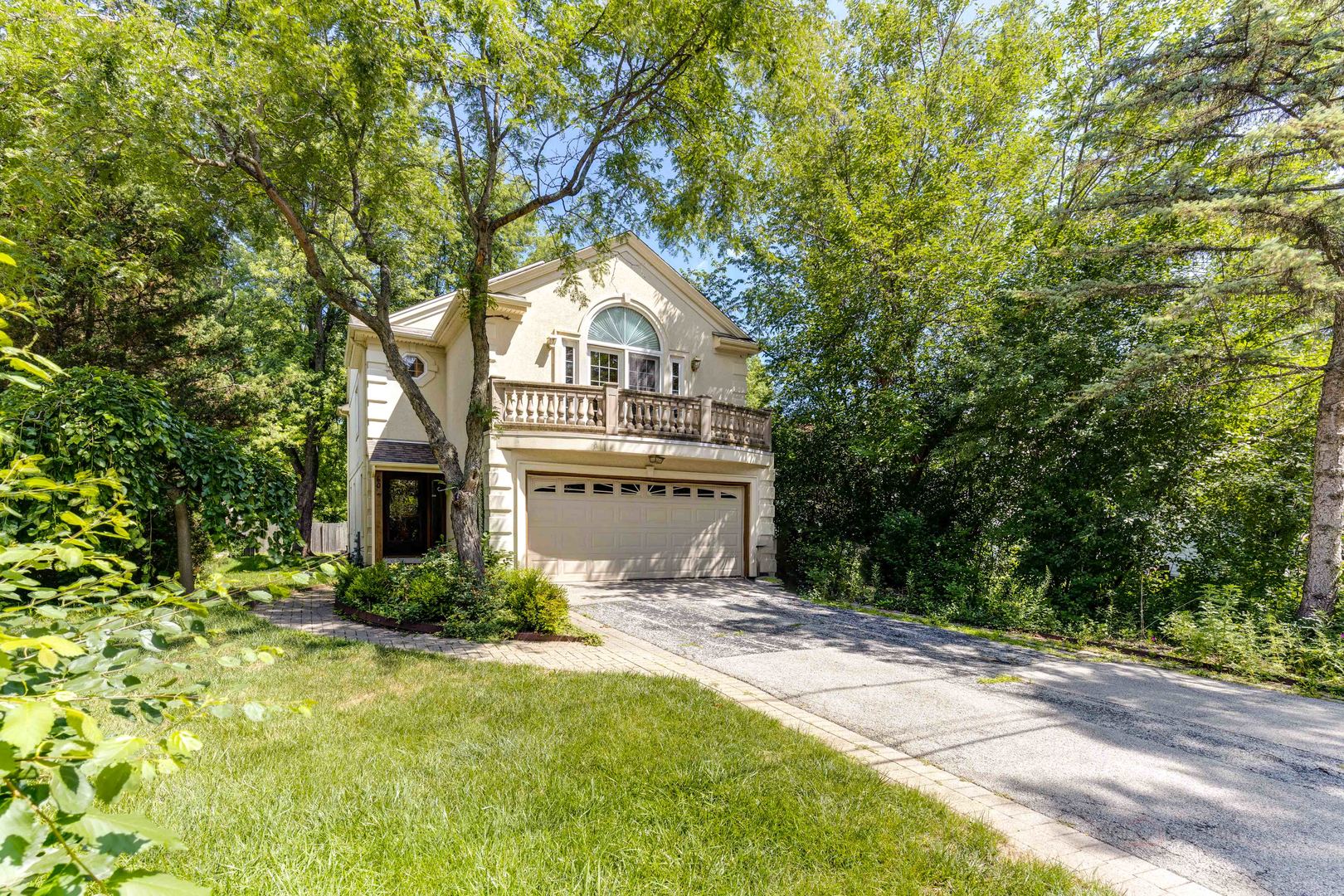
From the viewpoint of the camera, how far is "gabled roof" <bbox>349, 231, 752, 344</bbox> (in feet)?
40.2

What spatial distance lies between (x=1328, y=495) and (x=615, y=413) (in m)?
10.4

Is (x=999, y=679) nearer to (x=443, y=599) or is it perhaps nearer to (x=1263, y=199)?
(x=443, y=599)

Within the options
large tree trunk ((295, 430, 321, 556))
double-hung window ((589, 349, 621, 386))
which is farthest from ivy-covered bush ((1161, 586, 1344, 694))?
large tree trunk ((295, 430, 321, 556))

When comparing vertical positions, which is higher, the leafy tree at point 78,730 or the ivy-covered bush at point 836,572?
the leafy tree at point 78,730

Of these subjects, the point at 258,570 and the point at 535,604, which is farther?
the point at 535,604

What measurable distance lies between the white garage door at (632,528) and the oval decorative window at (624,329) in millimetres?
3195

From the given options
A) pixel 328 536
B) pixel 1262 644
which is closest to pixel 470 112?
pixel 1262 644

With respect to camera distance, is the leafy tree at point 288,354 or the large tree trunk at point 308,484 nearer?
the leafy tree at point 288,354

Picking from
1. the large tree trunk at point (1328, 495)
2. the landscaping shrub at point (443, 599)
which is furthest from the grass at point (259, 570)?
the large tree trunk at point (1328, 495)

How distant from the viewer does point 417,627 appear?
7848 millimetres

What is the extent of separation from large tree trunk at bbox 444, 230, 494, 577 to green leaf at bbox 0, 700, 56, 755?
7715 mm

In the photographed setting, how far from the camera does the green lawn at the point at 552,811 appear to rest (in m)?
2.62

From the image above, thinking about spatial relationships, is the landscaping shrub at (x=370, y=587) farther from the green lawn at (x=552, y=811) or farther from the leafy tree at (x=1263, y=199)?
the leafy tree at (x=1263, y=199)

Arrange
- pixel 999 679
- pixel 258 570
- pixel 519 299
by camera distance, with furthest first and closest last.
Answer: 1. pixel 519 299
2. pixel 999 679
3. pixel 258 570
